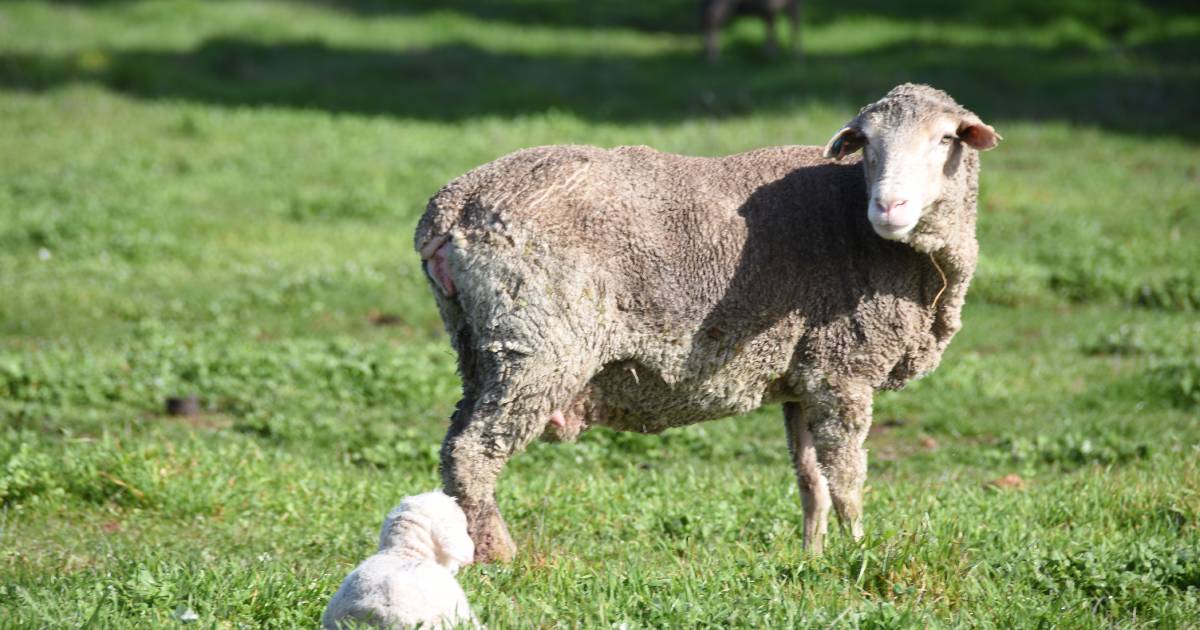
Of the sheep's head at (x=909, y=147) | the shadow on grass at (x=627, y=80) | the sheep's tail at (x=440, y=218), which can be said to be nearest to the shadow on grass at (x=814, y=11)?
the shadow on grass at (x=627, y=80)

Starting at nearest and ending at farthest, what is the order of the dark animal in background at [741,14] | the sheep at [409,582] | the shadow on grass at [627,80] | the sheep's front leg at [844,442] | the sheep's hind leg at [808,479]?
the sheep at [409,582]
the sheep's front leg at [844,442]
the sheep's hind leg at [808,479]
the shadow on grass at [627,80]
the dark animal in background at [741,14]

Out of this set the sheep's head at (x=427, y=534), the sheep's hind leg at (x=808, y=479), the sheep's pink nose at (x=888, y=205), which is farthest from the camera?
the sheep's hind leg at (x=808, y=479)

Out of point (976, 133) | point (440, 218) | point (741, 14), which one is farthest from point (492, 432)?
point (741, 14)

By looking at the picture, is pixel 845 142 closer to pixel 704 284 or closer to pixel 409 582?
pixel 704 284

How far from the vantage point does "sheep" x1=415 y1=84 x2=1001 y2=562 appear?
17.0 feet

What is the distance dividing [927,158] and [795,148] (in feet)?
2.81

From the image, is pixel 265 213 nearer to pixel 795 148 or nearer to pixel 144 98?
pixel 144 98

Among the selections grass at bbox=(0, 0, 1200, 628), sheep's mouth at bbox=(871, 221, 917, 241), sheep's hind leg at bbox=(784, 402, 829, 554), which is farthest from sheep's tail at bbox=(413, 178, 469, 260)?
sheep's hind leg at bbox=(784, 402, 829, 554)

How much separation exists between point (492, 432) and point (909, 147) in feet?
6.14

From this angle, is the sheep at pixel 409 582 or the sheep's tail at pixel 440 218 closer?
the sheep at pixel 409 582

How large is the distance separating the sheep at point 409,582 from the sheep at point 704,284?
25.1 inches

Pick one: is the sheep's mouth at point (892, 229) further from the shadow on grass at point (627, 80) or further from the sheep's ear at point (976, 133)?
the shadow on grass at point (627, 80)

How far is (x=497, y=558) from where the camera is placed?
5.31 m

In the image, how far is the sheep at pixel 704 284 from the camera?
5.20 meters
